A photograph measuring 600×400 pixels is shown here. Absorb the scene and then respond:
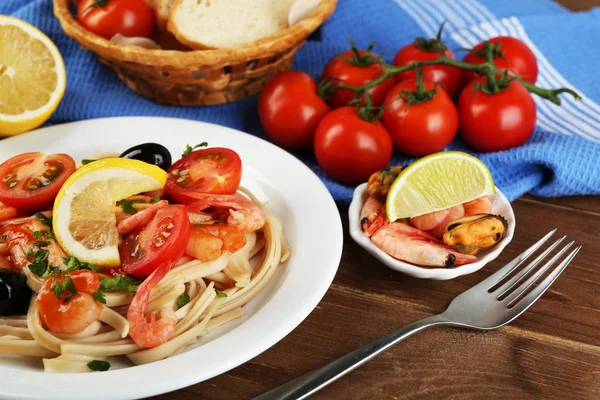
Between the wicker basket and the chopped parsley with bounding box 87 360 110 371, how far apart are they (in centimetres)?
147

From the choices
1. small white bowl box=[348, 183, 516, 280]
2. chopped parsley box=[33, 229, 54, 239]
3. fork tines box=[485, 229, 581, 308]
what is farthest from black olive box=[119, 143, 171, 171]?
fork tines box=[485, 229, 581, 308]

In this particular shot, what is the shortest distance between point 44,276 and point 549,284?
Answer: 1647 mm

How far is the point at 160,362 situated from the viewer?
180 cm

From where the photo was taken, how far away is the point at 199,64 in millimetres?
2949

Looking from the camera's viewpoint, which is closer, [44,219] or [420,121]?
[44,219]

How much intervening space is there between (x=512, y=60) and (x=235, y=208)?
71.2 inches

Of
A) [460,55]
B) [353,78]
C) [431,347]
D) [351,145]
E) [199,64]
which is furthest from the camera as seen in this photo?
[460,55]

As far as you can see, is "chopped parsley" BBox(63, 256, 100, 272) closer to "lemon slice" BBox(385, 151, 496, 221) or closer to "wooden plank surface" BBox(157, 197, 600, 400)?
"wooden plank surface" BBox(157, 197, 600, 400)

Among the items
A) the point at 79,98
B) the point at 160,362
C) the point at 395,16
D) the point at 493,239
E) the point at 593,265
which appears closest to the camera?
the point at 160,362

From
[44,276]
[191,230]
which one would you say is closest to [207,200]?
[191,230]

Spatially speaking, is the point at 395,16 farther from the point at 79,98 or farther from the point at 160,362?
the point at 160,362

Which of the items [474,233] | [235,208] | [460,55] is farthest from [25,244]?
[460,55]

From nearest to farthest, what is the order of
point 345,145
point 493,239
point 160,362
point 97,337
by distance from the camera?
point 160,362 < point 97,337 < point 493,239 < point 345,145

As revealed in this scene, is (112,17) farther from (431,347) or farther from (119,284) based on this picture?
(431,347)
